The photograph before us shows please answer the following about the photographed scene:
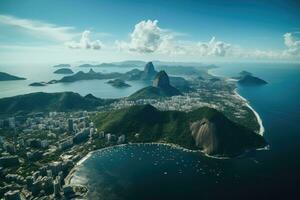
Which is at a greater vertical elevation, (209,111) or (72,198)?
(209,111)

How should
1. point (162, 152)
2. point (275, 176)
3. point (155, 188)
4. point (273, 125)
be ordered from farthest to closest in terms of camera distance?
1. point (273, 125)
2. point (162, 152)
3. point (275, 176)
4. point (155, 188)

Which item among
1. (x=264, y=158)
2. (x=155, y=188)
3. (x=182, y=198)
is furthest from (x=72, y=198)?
(x=264, y=158)

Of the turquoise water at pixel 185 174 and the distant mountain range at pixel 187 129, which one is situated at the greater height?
the distant mountain range at pixel 187 129

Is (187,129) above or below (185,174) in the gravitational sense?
above

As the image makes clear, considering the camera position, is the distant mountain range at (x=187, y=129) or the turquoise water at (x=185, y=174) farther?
the distant mountain range at (x=187, y=129)

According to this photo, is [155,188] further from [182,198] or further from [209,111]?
[209,111]
